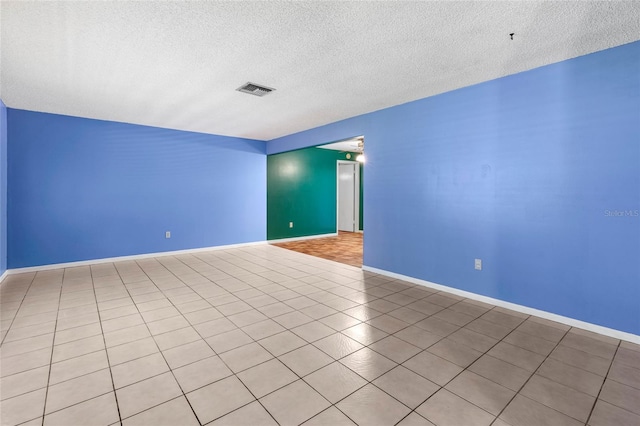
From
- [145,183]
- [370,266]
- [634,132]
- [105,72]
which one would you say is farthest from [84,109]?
[634,132]

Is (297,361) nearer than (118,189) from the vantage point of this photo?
Yes

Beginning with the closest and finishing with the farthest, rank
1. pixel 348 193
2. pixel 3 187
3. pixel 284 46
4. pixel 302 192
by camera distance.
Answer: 1. pixel 284 46
2. pixel 3 187
3. pixel 302 192
4. pixel 348 193

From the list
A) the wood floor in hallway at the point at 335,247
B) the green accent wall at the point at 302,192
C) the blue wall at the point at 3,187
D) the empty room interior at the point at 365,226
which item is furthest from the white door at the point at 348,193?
the blue wall at the point at 3,187

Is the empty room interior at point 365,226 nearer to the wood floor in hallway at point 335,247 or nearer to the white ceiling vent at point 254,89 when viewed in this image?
the white ceiling vent at point 254,89

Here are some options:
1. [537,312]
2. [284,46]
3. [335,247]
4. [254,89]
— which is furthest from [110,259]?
[537,312]

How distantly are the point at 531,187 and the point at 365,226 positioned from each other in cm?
233

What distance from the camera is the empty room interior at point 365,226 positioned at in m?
1.88

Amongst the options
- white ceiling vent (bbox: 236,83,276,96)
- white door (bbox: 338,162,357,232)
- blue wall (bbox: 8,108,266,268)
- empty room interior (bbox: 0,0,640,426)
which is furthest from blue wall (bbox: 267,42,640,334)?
white door (bbox: 338,162,357,232)

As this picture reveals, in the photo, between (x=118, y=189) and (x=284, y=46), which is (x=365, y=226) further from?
(x=118, y=189)

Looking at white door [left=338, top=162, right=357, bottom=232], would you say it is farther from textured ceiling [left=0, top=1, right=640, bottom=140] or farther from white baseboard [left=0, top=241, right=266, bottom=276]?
textured ceiling [left=0, top=1, right=640, bottom=140]

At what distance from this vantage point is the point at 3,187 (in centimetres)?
425

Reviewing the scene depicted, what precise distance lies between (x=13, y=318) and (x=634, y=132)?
19.4 feet

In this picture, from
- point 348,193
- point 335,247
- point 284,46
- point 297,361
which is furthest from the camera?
point 348,193

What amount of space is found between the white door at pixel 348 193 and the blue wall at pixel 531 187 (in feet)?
16.5
